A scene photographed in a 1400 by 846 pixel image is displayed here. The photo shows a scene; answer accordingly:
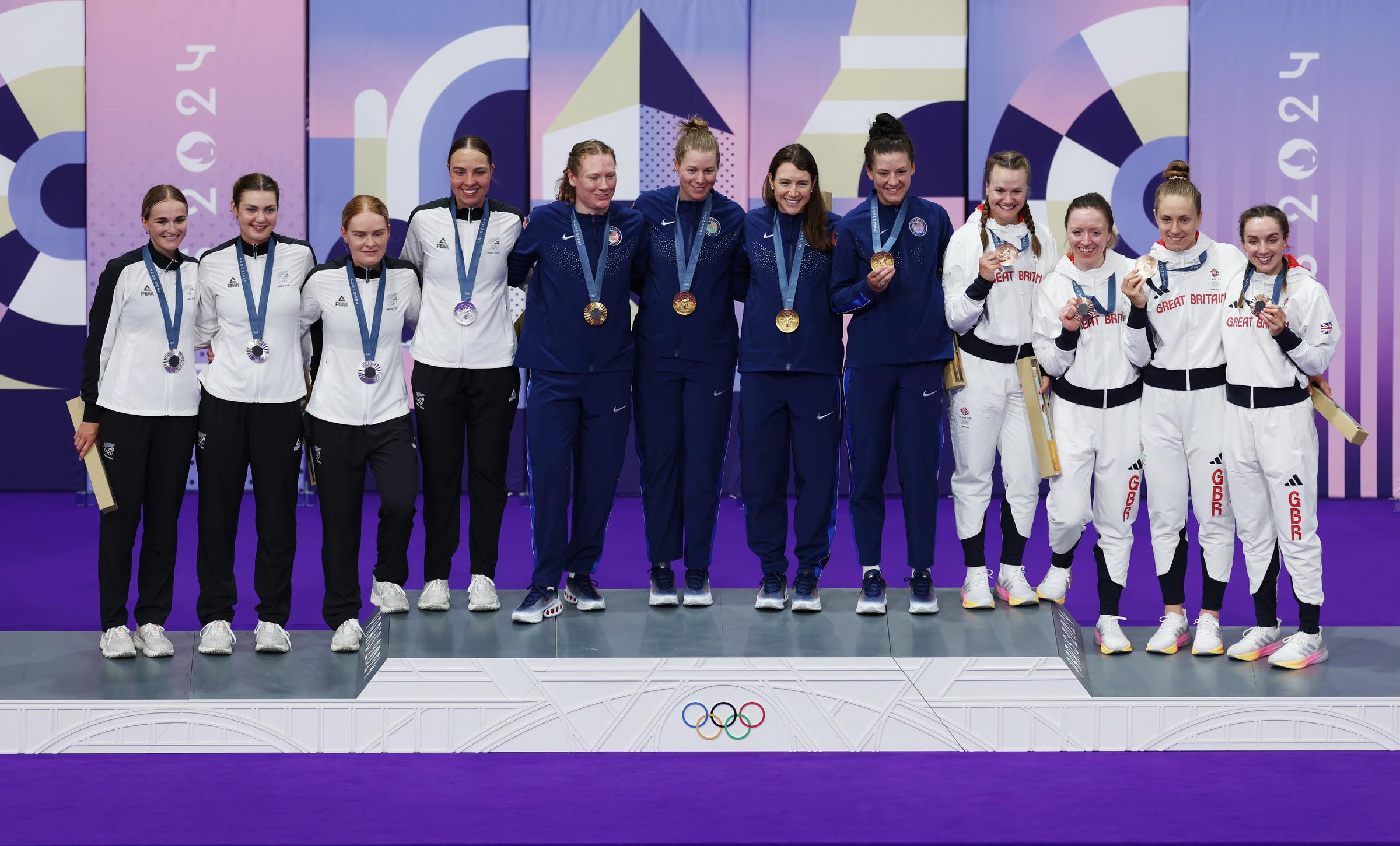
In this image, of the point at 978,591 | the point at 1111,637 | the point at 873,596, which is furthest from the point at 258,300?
the point at 1111,637

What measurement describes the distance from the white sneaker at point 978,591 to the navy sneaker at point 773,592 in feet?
2.14

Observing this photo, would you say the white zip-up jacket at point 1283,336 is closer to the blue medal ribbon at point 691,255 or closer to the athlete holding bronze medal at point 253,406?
the blue medal ribbon at point 691,255

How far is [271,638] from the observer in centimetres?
474

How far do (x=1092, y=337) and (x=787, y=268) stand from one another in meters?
1.08

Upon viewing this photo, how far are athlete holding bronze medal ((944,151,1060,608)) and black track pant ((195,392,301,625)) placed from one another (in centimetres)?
230

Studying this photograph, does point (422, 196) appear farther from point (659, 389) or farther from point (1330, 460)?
point (1330, 460)

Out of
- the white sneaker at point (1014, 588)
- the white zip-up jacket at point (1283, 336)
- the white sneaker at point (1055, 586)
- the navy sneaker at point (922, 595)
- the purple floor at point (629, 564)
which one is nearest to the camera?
the white zip-up jacket at point (1283, 336)

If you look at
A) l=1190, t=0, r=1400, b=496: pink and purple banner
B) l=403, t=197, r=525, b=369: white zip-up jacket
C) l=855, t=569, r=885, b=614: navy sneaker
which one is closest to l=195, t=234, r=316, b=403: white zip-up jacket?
l=403, t=197, r=525, b=369: white zip-up jacket

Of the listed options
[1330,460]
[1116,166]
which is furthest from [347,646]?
[1330,460]

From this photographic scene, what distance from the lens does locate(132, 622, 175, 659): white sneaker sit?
185 inches

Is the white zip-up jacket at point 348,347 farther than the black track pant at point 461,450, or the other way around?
the black track pant at point 461,450

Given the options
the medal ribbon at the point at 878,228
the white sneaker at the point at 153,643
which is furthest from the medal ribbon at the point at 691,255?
the white sneaker at the point at 153,643

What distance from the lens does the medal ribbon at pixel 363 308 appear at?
184 inches

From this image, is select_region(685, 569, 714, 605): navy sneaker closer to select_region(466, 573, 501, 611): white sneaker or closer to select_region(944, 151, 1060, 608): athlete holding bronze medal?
select_region(466, 573, 501, 611): white sneaker
